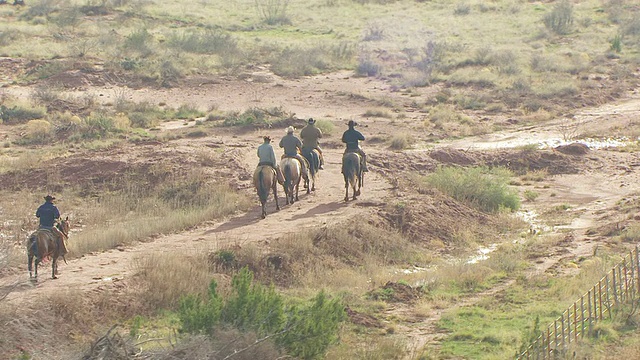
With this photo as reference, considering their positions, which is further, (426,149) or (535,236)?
(426,149)

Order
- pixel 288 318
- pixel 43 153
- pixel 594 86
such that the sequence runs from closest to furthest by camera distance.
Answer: pixel 288 318 < pixel 43 153 < pixel 594 86

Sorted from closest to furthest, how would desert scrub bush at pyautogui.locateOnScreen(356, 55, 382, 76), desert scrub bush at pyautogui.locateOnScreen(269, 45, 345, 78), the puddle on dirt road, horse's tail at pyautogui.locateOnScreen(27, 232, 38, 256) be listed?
horse's tail at pyautogui.locateOnScreen(27, 232, 38, 256)
the puddle on dirt road
desert scrub bush at pyautogui.locateOnScreen(269, 45, 345, 78)
desert scrub bush at pyautogui.locateOnScreen(356, 55, 382, 76)

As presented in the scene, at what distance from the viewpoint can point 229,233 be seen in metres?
20.6

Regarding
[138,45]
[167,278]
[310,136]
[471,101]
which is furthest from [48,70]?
[167,278]

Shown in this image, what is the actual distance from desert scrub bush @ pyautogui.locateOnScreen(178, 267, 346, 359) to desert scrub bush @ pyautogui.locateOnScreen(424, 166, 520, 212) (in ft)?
43.3

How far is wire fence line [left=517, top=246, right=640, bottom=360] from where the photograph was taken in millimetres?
12781

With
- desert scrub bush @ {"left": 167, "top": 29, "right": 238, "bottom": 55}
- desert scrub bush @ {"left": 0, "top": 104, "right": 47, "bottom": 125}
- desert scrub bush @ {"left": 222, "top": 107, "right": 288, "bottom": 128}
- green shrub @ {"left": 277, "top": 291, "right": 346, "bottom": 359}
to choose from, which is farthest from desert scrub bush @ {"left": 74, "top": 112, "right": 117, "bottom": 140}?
green shrub @ {"left": 277, "top": 291, "right": 346, "bottom": 359}

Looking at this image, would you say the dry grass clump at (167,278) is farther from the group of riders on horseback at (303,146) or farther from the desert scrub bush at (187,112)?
the desert scrub bush at (187,112)

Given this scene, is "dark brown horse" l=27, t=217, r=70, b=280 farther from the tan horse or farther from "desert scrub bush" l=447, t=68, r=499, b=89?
"desert scrub bush" l=447, t=68, r=499, b=89

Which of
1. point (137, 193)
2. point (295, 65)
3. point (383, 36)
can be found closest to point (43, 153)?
point (137, 193)

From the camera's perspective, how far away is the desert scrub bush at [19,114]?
34.5 meters

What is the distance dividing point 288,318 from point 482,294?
6451 millimetres

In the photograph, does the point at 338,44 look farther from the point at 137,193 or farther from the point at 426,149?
the point at 137,193

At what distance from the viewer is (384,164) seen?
1154 inches
